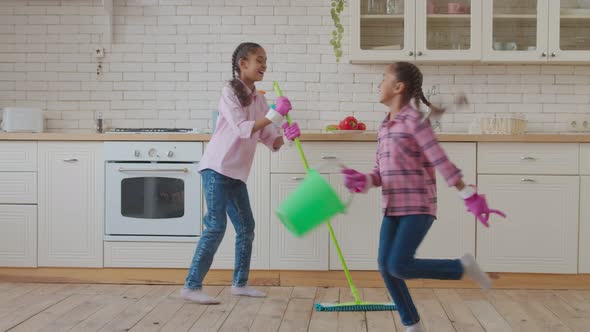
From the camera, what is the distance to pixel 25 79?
4.52 meters

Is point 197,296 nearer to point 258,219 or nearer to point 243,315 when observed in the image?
point 243,315

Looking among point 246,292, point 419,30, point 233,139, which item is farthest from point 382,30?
point 246,292

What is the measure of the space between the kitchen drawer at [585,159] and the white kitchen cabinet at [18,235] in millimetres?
2944

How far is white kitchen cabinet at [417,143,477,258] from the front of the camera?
12.4ft

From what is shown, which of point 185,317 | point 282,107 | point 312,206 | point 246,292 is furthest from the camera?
point 246,292

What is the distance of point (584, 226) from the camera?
3742 mm

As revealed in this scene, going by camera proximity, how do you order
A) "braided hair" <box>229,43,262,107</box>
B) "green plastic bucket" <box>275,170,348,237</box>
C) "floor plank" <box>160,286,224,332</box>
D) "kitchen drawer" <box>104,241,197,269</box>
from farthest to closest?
"kitchen drawer" <box>104,241,197,269</box> → "braided hair" <box>229,43,262,107</box> → "floor plank" <box>160,286,224,332</box> → "green plastic bucket" <box>275,170,348,237</box>

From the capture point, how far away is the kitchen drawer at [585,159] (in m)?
3.74

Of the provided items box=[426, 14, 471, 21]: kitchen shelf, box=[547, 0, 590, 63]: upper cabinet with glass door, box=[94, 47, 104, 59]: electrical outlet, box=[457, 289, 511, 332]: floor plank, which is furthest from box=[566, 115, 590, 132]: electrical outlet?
box=[94, 47, 104, 59]: electrical outlet

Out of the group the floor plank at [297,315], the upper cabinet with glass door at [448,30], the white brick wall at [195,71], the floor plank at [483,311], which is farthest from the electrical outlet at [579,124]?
the floor plank at [297,315]

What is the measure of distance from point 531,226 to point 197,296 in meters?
1.79

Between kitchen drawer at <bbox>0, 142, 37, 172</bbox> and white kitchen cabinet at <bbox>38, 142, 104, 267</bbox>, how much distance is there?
40 millimetres

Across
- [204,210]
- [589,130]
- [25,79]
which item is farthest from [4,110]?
[589,130]

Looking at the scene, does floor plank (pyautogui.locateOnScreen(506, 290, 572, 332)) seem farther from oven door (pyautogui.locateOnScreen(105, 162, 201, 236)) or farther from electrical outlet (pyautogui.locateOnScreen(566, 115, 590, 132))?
oven door (pyautogui.locateOnScreen(105, 162, 201, 236))
